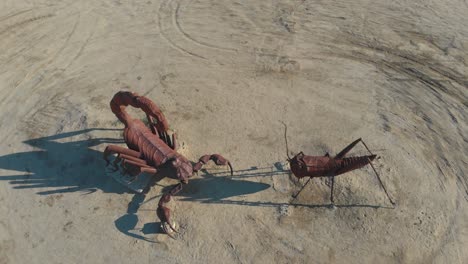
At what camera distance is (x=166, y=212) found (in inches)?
467

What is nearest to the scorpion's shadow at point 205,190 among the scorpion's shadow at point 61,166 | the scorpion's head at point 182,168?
the scorpion's head at point 182,168

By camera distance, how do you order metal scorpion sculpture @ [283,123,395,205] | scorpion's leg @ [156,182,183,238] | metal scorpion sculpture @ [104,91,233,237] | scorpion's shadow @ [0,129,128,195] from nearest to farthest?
metal scorpion sculpture @ [283,123,395,205] < scorpion's leg @ [156,182,183,238] < metal scorpion sculpture @ [104,91,233,237] < scorpion's shadow @ [0,129,128,195]

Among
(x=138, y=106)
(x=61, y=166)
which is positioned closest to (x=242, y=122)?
(x=138, y=106)

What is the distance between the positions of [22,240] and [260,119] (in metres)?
8.13

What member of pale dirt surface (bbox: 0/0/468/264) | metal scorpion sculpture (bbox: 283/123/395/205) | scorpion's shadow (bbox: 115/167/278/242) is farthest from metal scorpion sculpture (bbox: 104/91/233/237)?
metal scorpion sculpture (bbox: 283/123/395/205)

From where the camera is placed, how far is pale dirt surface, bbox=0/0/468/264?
39.6 feet

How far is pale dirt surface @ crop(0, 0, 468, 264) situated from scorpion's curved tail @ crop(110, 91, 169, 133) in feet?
4.61

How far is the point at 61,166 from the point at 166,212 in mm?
4282

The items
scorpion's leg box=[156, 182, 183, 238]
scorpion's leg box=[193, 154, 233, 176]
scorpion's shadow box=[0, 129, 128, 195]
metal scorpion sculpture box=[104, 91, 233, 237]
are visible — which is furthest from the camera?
scorpion's shadow box=[0, 129, 128, 195]

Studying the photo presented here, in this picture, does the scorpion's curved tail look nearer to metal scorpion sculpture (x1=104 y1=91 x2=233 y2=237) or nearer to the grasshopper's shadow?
metal scorpion sculpture (x1=104 y1=91 x2=233 y2=237)

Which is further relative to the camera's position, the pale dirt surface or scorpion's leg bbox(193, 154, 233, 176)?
scorpion's leg bbox(193, 154, 233, 176)

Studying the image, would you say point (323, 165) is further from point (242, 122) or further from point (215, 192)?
point (242, 122)

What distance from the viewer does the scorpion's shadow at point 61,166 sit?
43.8ft

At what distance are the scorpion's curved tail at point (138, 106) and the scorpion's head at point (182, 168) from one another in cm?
118
